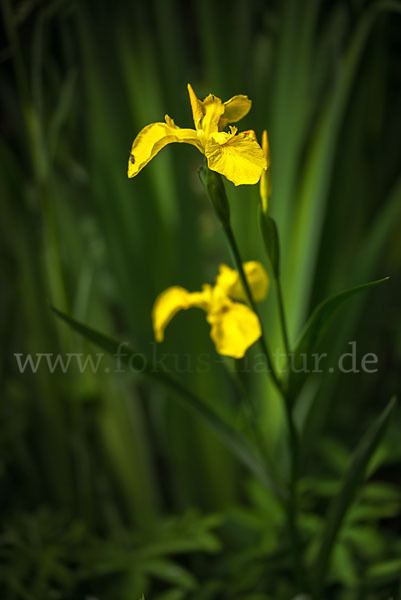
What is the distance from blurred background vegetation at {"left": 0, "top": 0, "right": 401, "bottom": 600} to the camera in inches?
27.6

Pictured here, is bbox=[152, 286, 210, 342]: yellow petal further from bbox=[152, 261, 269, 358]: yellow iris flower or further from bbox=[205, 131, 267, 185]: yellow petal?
bbox=[205, 131, 267, 185]: yellow petal

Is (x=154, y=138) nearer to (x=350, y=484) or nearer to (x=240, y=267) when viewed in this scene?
(x=240, y=267)

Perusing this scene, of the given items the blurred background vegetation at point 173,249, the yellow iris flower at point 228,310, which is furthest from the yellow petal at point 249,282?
the blurred background vegetation at point 173,249

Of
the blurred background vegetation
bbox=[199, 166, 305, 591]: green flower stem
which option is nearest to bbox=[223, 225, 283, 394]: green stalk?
bbox=[199, 166, 305, 591]: green flower stem

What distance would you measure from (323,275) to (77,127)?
1.40 feet

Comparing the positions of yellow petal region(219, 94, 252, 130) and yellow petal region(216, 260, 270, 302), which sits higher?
yellow petal region(219, 94, 252, 130)

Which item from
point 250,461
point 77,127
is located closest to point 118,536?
point 250,461

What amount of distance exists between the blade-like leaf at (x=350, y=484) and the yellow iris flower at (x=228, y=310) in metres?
0.13

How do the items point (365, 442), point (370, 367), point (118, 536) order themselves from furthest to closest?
point (370, 367) → point (118, 536) → point (365, 442)

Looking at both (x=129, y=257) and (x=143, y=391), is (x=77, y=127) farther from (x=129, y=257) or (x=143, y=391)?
(x=143, y=391)

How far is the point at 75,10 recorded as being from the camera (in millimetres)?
708

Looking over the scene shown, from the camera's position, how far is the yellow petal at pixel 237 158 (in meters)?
0.33

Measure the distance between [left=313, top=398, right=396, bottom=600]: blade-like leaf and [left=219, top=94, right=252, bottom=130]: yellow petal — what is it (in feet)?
0.80

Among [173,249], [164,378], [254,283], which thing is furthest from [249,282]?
[173,249]
